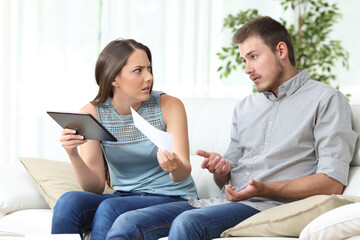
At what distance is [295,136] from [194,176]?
25.4 inches

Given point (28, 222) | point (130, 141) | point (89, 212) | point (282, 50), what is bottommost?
point (28, 222)

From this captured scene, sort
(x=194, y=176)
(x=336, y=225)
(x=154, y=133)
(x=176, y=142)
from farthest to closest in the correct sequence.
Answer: (x=194, y=176)
(x=176, y=142)
(x=154, y=133)
(x=336, y=225)

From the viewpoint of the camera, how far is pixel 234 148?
219 centimetres

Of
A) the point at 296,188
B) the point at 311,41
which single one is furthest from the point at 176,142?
the point at 311,41

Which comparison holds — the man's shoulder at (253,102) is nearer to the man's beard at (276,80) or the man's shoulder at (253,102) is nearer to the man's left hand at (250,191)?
the man's beard at (276,80)

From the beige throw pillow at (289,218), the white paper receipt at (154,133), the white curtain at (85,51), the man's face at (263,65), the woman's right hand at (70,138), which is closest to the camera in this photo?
the beige throw pillow at (289,218)

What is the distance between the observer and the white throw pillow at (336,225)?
1430 mm

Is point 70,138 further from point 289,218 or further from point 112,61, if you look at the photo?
point 289,218

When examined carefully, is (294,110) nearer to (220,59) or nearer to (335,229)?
(335,229)

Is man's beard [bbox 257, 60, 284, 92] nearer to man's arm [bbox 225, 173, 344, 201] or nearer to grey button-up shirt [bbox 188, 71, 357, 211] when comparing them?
grey button-up shirt [bbox 188, 71, 357, 211]

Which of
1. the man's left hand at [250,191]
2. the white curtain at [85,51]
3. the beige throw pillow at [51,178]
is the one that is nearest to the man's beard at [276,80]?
the man's left hand at [250,191]

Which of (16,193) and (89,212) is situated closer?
(89,212)

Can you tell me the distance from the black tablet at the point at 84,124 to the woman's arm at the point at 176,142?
22cm

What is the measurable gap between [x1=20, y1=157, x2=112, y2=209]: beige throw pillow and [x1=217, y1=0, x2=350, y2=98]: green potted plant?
2.01m
